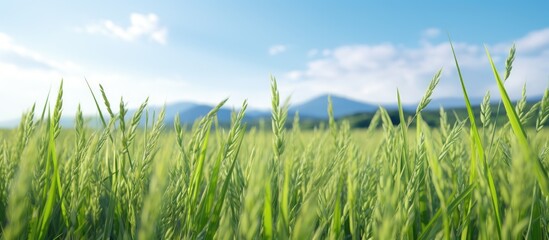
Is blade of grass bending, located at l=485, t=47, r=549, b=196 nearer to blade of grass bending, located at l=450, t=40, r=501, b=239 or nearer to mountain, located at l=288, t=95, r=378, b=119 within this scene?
blade of grass bending, located at l=450, t=40, r=501, b=239

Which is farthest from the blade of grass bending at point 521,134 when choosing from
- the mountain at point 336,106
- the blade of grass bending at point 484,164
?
the mountain at point 336,106

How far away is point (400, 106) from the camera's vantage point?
0.93m

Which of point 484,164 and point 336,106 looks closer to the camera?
point 484,164

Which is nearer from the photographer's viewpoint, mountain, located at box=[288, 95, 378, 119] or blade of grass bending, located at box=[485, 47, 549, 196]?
blade of grass bending, located at box=[485, 47, 549, 196]

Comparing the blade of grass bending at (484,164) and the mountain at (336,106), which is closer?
the blade of grass bending at (484,164)

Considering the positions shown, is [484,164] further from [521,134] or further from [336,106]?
[336,106]

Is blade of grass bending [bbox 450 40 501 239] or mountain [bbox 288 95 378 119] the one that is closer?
blade of grass bending [bbox 450 40 501 239]

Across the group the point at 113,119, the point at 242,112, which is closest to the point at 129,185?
the point at 113,119

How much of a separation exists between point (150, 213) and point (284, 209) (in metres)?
0.30

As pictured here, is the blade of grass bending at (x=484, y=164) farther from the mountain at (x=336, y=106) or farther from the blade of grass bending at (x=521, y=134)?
the mountain at (x=336, y=106)

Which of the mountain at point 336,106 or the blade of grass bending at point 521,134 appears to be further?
the mountain at point 336,106

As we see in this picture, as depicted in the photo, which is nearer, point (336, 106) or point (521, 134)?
point (521, 134)

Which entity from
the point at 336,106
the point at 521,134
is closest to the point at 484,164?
the point at 521,134

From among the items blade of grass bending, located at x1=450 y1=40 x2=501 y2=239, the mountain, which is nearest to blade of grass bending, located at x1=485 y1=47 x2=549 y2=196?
blade of grass bending, located at x1=450 y1=40 x2=501 y2=239
